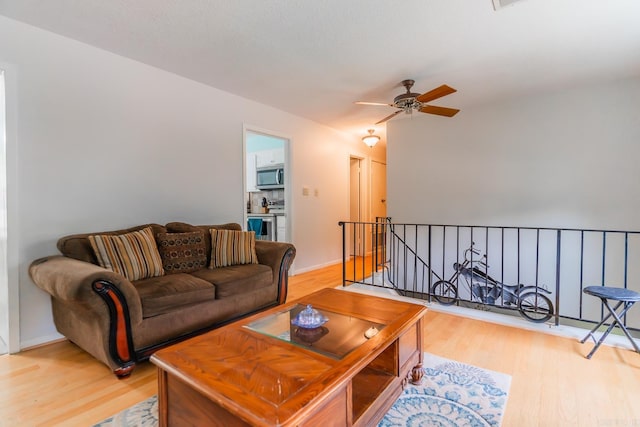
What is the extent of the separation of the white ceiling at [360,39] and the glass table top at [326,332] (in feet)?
6.73

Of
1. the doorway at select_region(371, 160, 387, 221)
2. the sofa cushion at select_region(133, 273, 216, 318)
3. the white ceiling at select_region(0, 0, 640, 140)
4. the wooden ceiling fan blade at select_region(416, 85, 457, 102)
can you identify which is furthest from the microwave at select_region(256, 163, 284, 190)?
the sofa cushion at select_region(133, 273, 216, 318)

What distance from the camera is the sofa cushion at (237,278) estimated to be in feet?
8.03

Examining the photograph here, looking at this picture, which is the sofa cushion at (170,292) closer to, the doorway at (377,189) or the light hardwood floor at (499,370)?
the light hardwood floor at (499,370)

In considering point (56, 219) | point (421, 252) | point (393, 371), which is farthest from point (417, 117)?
point (56, 219)

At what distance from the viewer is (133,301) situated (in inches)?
73.3

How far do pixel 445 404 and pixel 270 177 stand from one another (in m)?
4.52

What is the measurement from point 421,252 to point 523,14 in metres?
3.33

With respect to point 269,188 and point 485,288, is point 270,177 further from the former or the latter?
point 485,288

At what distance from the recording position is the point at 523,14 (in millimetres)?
2205

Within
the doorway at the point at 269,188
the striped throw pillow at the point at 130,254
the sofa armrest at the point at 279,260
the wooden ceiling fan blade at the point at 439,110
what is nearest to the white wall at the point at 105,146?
the striped throw pillow at the point at 130,254

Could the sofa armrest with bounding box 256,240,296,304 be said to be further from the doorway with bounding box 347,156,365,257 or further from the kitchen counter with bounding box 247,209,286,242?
the doorway with bounding box 347,156,365,257

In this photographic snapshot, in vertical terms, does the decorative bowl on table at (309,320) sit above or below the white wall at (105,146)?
below

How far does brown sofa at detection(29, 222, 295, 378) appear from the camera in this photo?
5.80 ft

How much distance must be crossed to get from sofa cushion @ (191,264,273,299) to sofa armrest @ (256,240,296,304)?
0.09 meters
